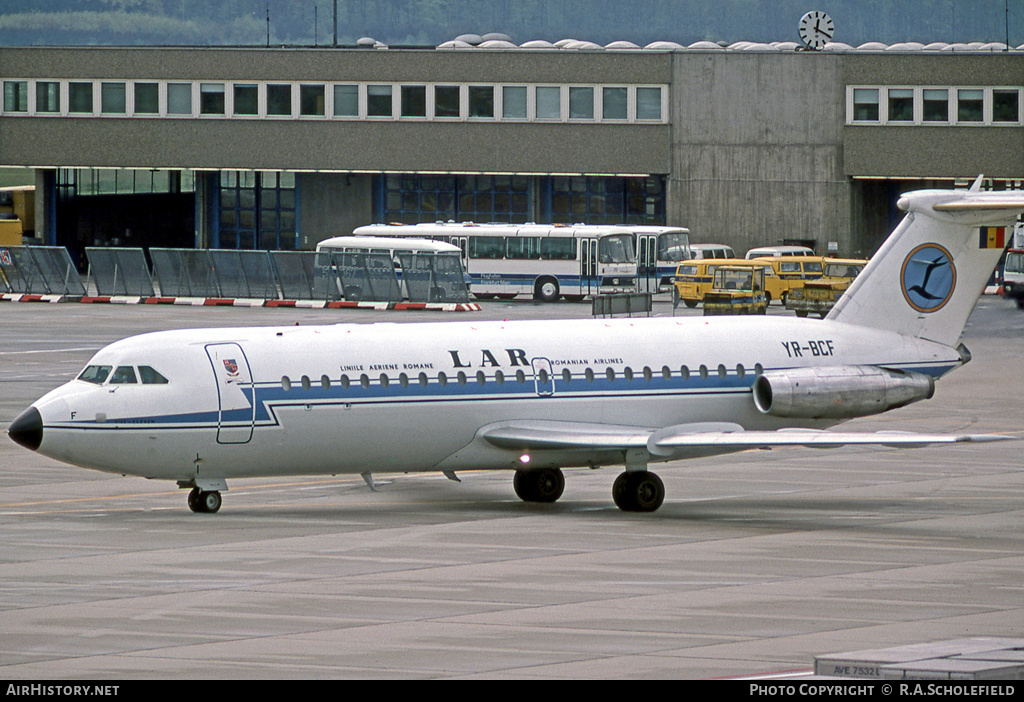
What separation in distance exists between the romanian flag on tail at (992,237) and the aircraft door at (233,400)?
14219 millimetres

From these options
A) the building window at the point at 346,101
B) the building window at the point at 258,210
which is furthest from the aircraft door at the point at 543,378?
the building window at the point at 258,210

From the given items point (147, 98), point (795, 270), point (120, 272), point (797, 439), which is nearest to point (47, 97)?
point (147, 98)

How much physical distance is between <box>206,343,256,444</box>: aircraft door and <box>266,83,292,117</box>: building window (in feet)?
235

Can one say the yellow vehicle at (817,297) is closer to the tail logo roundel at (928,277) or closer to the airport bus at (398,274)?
the airport bus at (398,274)

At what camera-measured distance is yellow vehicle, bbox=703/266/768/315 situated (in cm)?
7175

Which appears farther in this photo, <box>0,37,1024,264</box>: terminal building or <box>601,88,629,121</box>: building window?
<box>601,88,629,121</box>: building window

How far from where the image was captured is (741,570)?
2402cm

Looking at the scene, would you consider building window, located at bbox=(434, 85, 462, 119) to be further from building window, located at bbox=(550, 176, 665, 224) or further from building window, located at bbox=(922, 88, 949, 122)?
building window, located at bbox=(922, 88, 949, 122)

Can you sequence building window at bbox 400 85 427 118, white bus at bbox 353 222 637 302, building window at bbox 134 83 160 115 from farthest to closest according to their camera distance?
building window at bbox 134 83 160 115 < building window at bbox 400 85 427 118 < white bus at bbox 353 222 637 302

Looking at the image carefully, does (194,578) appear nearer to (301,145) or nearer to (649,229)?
(649,229)

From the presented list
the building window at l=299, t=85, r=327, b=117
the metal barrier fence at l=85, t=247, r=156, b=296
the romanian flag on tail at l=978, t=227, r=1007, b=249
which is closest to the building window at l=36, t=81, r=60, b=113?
the building window at l=299, t=85, r=327, b=117

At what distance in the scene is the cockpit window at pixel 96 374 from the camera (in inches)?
1115
